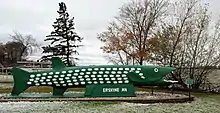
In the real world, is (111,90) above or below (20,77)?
below

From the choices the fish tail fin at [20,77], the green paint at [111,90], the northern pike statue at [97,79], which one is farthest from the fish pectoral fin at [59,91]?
the fish tail fin at [20,77]

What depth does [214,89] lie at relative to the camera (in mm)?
27844

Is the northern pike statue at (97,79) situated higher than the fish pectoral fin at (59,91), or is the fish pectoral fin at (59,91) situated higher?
the northern pike statue at (97,79)

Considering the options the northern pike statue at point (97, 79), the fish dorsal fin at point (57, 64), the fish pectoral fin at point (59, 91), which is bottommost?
the fish pectoral fin at point (59, 91)

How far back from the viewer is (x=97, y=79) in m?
17.1

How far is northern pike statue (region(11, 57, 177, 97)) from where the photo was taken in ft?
55.7

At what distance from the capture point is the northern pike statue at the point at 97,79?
55.7 ft

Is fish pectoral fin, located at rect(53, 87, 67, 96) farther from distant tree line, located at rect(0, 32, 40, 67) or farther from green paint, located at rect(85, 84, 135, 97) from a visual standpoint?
distant tree line, located at rect(0, 32, 40, 67)

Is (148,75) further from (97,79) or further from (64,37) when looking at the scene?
(64,37)

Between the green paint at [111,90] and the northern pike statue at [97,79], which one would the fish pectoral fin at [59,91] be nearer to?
the northern pike statue at [97,79]

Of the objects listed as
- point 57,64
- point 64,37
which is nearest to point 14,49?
point 64,37

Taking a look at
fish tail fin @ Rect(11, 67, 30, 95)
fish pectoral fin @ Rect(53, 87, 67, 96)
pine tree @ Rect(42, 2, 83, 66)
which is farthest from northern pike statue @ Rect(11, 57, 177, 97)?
pine tree @ Rect(42, 2, 83, 66)

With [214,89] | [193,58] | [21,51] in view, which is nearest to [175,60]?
[193,58]

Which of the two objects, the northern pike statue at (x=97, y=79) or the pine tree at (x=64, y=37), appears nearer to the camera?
the northern pike statue at (x=97, y=79)
